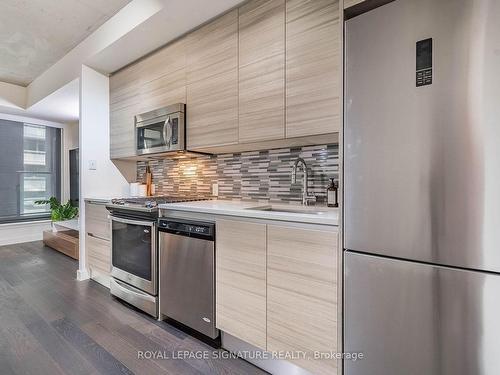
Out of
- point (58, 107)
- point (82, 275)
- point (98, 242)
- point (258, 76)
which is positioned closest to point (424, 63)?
point (258, 76)

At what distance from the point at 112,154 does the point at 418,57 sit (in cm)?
316

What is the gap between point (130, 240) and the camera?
2.33 m

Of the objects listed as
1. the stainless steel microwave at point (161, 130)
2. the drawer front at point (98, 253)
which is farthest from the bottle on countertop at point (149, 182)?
the drawer front at point (98, 253)

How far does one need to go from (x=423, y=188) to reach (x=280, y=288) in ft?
2.76

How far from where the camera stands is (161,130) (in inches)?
98.9

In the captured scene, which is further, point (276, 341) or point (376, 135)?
point (276, 341)

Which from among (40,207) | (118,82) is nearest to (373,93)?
(118,82)

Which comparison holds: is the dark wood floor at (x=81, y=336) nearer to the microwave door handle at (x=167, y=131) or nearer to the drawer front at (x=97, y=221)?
the drawer front at (x=97, y=221)

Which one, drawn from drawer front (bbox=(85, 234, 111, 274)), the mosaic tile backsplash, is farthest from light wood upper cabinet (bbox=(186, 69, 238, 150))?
drawer front (bbox=(85, 234, 111, 274))

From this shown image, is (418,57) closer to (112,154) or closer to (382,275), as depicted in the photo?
(382,275)

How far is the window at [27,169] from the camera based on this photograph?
4570 mm

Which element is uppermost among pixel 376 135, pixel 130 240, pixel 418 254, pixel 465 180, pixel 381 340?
pixel 376 135

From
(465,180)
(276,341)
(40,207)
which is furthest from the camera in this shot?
(40,207)

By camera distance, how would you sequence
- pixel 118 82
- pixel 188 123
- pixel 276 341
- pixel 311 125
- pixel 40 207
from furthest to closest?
pixel 40 207
pixel 118 82
pixel 188 123
pixel 311 125
pixel 276 341
